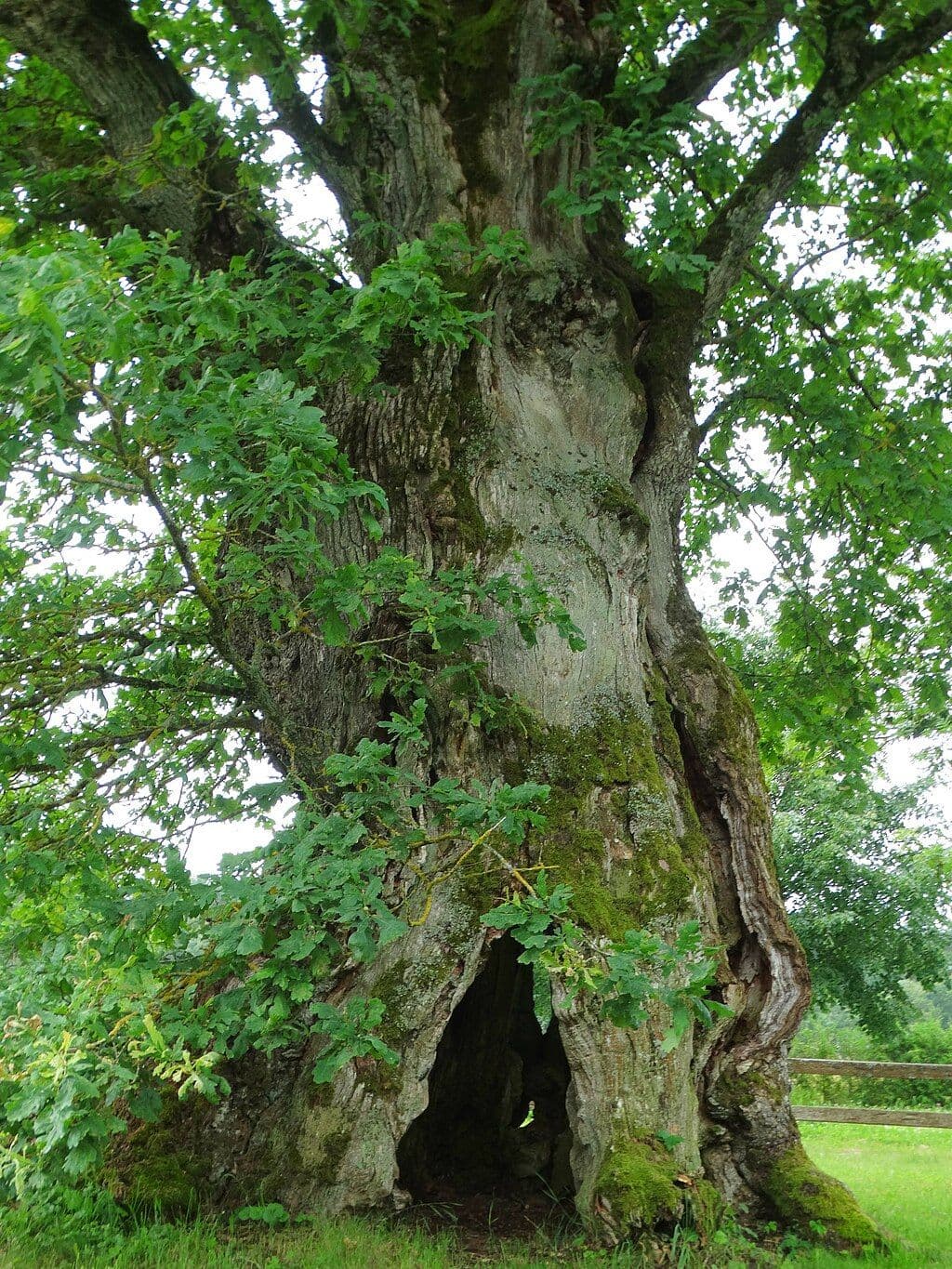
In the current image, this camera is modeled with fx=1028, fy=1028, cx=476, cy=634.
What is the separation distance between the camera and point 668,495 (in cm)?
602

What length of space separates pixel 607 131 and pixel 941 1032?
687 inches

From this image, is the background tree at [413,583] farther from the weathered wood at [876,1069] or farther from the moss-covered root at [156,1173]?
the weathered wood at [876,1069]

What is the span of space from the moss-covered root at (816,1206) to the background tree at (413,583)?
2cm

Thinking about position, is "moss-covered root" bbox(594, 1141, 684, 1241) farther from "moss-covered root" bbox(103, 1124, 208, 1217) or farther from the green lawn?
"moss-covered root" bbox(103, 1124, 208, 1217)

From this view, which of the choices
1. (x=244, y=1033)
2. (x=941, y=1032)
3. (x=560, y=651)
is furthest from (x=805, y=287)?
(x=941, y=1032)

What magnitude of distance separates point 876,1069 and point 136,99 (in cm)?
1250

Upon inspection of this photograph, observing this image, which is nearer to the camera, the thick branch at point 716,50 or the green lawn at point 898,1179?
the green lawn at point 898,1179

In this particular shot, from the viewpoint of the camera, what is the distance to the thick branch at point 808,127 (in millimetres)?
5887

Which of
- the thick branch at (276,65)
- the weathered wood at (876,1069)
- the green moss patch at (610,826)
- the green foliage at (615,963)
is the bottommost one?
the weathered wood at (876,1069)

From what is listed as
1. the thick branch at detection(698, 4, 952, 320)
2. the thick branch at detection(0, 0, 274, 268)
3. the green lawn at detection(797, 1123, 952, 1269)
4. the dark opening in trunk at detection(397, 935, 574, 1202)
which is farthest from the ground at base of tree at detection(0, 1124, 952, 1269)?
the thick branch at detection(698, 4, 952, 320)

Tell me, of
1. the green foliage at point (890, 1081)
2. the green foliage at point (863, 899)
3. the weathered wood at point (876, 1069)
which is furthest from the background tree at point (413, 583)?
the green foliage at point (890, 1081)

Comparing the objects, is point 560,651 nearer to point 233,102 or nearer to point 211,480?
point 211,480

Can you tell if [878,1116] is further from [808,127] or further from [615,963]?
[615,963]

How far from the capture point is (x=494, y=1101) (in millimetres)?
5039
